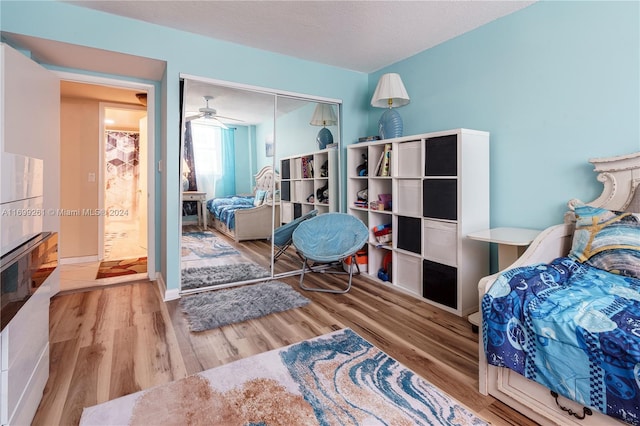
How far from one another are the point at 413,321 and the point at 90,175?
4412 mm

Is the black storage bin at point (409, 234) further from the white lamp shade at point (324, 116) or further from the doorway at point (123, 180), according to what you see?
the doorway at point (123, 180)

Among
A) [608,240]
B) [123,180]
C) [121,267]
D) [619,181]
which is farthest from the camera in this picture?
[123,180]

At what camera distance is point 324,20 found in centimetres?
276

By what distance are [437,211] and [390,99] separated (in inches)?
53.6

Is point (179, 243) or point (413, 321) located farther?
point (179, 243)

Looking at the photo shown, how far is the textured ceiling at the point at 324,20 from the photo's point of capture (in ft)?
8.25

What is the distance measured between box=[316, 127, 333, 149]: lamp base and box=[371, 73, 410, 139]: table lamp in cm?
72

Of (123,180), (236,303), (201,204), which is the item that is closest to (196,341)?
(236,303)

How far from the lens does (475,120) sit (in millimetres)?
2904

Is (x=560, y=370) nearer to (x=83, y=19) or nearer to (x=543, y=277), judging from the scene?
(x=543, y=277)

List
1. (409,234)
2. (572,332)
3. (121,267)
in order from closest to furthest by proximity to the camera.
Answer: (572,332)
(409,234)
(121,267)

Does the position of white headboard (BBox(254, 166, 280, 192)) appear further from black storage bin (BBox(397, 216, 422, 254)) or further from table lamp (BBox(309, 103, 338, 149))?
black storage bin (BBox(397, 216, 422, 254))

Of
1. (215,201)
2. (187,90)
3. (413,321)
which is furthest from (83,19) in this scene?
(413,321)

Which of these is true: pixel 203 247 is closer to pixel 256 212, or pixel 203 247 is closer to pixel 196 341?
pixel 256 212
